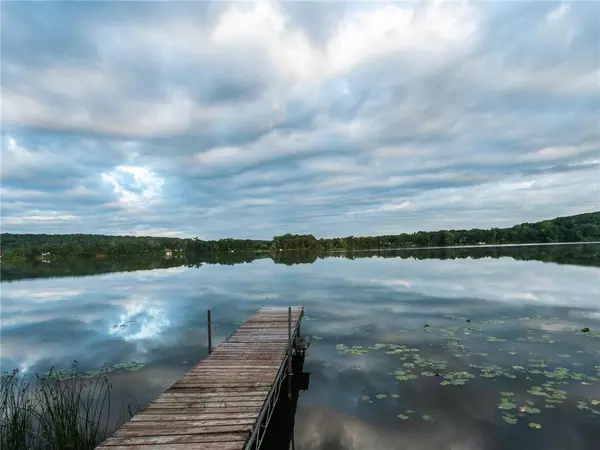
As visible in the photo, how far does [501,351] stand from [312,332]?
24.1 ft

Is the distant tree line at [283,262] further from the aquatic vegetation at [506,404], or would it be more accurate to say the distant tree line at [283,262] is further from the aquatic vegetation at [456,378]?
the aquatic vegetation at [506,404]

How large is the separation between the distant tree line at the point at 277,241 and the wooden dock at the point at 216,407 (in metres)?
124

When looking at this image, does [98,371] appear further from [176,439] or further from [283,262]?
[283,262]

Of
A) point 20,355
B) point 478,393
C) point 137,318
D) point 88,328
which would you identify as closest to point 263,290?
point 137,318

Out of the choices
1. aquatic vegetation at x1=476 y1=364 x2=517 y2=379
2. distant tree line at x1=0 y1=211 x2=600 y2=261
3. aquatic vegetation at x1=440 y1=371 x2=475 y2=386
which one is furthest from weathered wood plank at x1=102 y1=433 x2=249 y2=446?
distant tree line at x1=0 y1=211 x2=600 y2=261

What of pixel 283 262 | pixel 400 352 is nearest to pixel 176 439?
pixel 400 352

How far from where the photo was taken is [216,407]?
6.49 meters

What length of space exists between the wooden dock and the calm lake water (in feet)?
5.02

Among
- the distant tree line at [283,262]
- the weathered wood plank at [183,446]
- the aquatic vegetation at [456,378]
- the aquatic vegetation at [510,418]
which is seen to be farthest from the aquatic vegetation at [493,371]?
the distant tree line at [283,262]

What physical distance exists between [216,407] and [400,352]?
7.91 meters

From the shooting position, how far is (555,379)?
9.59m

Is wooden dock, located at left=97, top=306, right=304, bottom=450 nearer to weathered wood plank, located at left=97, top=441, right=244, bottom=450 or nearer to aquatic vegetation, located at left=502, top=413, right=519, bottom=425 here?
weathered wood plank, located at left=97, top=441, right=244, bottom=450

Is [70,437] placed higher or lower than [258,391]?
lower

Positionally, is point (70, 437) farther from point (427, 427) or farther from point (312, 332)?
point (312, 332)
